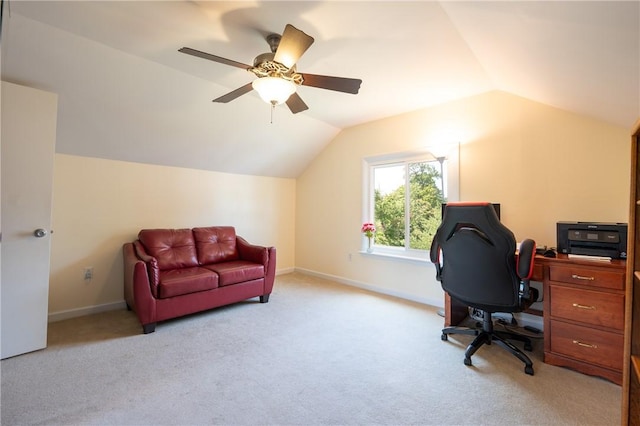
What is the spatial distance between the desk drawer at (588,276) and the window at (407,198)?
1.42m

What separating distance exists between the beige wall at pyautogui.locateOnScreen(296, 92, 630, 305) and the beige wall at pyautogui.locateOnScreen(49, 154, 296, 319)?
1.84 m

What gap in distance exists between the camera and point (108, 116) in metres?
2.86

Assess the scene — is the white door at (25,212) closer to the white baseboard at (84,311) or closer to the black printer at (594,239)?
the white baseboard at (84,311)

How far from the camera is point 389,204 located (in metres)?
4.08

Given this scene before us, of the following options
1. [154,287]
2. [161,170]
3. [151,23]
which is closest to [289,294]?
[154,287]

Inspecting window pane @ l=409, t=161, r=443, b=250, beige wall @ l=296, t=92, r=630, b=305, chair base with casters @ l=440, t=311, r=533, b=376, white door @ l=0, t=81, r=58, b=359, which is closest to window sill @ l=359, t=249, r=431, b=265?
beige wall @ l=296, t=92, r=630, b=305

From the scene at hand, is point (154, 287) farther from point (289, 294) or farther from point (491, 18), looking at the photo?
point (491, 18)

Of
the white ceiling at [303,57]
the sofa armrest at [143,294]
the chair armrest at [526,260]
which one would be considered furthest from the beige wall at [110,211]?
the chair armrest at [526,260]

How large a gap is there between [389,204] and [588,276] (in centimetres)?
236

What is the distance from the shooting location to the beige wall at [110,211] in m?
2.99

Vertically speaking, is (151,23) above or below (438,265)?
above

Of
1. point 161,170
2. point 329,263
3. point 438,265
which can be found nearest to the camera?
point 438,265

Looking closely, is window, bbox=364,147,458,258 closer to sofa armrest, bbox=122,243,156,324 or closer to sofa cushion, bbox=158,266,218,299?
sofa cushion, bbox=158,266,218,299

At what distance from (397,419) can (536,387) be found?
1.06 metres
